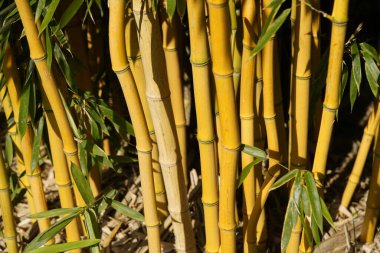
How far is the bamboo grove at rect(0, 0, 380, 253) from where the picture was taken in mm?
1116

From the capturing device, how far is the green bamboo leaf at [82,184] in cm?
132

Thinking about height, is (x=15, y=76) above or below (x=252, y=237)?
above

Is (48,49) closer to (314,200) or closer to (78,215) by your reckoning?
(78,215)

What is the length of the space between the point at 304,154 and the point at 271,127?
0.33 ft

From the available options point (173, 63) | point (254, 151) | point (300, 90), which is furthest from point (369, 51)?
point (173, 63)

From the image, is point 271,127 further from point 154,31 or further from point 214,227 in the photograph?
point 154,31

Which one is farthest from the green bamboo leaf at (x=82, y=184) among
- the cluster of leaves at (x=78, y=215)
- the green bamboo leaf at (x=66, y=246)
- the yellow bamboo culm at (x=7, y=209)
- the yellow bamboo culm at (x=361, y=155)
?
the yellow bamboo culm at (x=361, y=155)

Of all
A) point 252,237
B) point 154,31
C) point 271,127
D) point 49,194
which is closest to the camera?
point 154,31

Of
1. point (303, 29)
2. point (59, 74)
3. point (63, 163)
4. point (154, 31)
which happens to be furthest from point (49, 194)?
point (303, 29)

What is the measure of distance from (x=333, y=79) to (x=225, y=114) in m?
0.22

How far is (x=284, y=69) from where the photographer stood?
2.03 meters

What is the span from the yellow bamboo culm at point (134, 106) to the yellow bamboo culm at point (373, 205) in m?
0.57

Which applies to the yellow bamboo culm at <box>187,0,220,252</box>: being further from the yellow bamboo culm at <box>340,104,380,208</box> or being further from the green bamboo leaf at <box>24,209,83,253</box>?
the yellow bamboo culm at <box>340,104,380,208</box>

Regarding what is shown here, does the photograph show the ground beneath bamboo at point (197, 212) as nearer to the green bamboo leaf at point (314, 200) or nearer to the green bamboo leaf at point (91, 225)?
the green bamboo leaf at point (91, 225)
